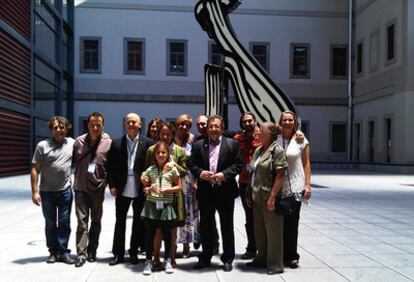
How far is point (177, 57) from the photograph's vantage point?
1227 inches

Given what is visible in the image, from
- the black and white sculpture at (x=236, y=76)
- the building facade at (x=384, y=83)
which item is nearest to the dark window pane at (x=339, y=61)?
the building facade at (x=384, y=83)

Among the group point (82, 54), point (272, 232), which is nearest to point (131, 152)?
point (272, 232)

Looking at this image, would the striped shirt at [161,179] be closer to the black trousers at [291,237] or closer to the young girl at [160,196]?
the young girl at [160,196]

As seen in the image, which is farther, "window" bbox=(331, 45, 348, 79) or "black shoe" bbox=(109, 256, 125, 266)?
"window" bbox=(331, 45, 348, 79)

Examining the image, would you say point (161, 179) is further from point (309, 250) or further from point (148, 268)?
point (309, 250)

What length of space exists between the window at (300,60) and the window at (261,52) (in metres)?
1.61

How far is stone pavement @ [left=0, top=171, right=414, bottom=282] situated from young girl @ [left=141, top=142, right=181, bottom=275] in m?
0.35

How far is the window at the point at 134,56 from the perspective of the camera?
3074cm

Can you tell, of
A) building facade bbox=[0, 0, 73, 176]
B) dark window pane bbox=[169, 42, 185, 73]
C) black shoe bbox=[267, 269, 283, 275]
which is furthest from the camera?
dark window pane bbox=[169, 42, 185, 73]

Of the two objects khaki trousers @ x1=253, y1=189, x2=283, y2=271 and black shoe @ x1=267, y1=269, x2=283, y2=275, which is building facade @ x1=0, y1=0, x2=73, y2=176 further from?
black shoe @ x1=267, y1=269, x2=283, y2=275

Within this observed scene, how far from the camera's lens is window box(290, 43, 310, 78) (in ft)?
104

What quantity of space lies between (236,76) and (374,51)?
19.0m

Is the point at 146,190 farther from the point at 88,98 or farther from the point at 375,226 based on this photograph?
the point at 88,98

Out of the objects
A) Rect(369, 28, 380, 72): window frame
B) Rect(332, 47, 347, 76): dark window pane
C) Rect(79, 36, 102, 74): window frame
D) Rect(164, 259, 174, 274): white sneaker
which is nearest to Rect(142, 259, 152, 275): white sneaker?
Rect(164, 259, 174, 274): white sneaker
